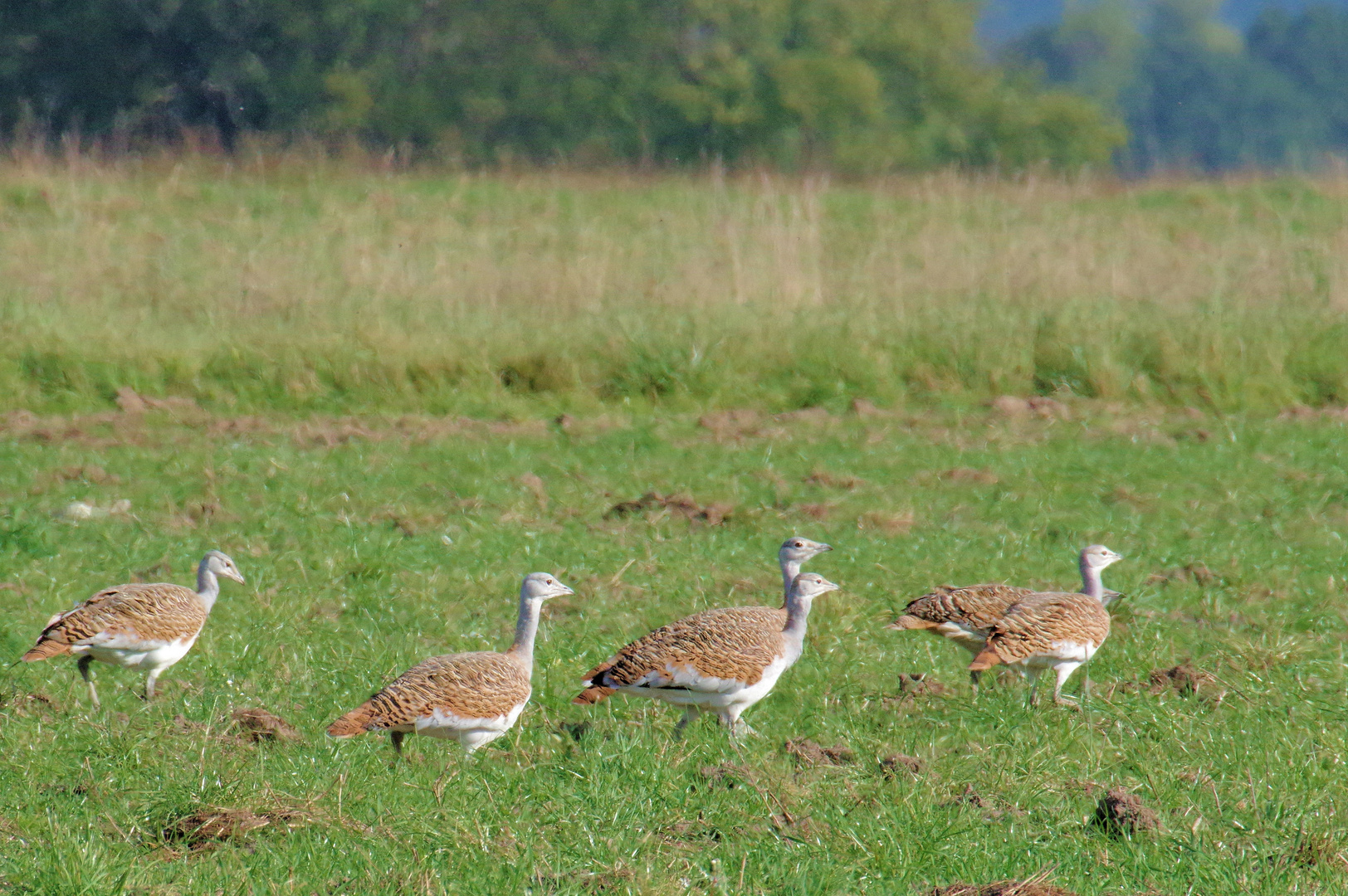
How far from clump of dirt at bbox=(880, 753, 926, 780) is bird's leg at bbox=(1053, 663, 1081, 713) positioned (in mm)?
1171

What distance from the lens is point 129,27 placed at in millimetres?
35625

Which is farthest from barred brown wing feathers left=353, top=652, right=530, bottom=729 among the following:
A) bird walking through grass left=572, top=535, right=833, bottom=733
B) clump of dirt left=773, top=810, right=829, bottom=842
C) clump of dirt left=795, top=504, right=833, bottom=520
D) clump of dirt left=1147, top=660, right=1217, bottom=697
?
clump of dirt left=795, top=504, right=833, bottom=520

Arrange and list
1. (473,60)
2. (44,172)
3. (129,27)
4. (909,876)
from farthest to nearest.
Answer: (473,60), (129,27), (44,172), (909,876)

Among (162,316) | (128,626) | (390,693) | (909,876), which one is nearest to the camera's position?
(909,876)

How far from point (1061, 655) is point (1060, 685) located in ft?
1.03

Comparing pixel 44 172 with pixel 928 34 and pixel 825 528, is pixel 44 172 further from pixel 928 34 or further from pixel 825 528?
pixel 928 34

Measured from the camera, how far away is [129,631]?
21.6 feet

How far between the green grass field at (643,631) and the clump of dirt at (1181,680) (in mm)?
66

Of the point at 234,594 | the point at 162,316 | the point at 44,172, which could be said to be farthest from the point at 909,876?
the point at 44,172

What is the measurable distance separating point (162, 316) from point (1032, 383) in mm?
9457

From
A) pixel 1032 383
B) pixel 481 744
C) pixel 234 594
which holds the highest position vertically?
pixel 481 744

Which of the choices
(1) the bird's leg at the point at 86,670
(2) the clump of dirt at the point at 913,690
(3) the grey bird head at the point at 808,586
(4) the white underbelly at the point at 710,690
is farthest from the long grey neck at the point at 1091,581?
(1) the bird's leg at the point at 86,670

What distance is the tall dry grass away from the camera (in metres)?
15.7

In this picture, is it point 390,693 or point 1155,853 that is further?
point 390,693
